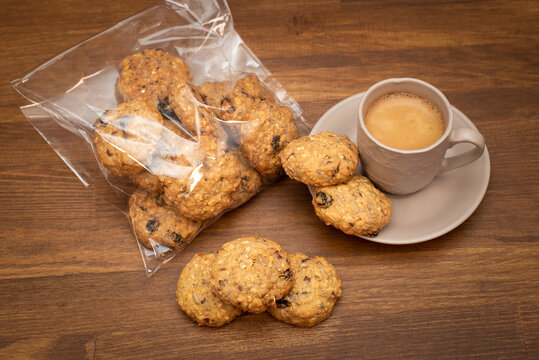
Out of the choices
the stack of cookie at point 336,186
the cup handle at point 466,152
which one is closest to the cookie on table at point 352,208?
the stack of cookie at point 336,186

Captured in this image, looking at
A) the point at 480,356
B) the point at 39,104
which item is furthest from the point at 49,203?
the point at 480,356

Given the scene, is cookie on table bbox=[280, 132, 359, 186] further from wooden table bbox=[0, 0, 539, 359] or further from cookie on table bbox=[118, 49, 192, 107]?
cookie on table bbox=[118, 49, 192, 107]

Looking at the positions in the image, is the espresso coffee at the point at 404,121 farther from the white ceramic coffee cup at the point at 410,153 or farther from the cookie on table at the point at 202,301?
the cookie on table at the point at 202,301

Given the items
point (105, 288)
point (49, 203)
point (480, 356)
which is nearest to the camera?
point (480, 356)

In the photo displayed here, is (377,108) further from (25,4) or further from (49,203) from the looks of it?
(25,4)

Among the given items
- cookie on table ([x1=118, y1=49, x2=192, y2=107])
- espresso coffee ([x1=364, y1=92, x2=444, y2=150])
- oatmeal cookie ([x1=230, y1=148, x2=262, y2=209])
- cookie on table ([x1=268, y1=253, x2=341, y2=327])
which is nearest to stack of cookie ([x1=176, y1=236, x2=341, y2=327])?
cookie on table ([x1=268, y1=253, x2=341, y2=327])

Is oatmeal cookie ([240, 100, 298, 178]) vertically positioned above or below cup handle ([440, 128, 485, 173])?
above

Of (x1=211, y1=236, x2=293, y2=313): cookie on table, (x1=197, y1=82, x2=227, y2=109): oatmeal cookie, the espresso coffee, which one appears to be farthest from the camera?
(x1=197, y1=82, x2=227, y2=109): oatmeal cookie
